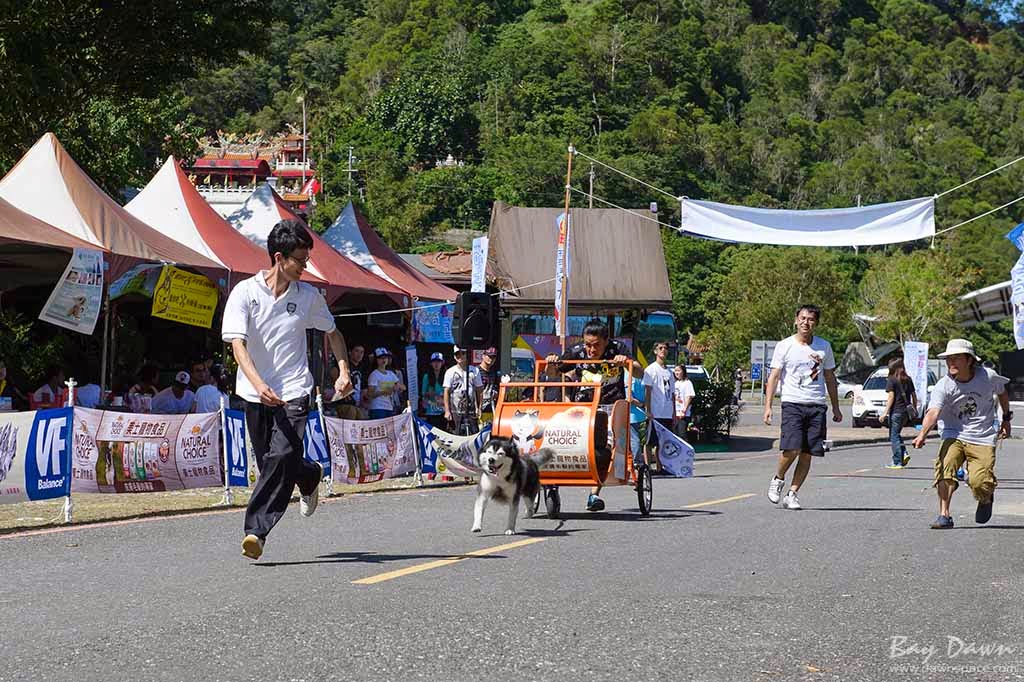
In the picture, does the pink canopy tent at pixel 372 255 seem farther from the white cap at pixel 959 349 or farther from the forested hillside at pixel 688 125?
the forested hillside at pixel 688 125

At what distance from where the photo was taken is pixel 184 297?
62.3ft

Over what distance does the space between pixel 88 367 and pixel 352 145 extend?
11336 cm

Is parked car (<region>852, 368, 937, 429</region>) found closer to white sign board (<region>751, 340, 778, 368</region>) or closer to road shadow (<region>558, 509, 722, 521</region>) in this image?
white sign board (<region>751, 340, 778, 368</region>)

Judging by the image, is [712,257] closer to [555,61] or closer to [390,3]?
[555,61]

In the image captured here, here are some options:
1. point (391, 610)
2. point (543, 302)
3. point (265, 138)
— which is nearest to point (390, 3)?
point (265, 138)

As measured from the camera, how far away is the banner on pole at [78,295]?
1597 centimetres

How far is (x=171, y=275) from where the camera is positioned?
18594 mm

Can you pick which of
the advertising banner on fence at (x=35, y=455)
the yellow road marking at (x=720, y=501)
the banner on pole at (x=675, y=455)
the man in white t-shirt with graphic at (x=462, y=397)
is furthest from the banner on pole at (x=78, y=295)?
the yellow road marking at (x=720, y=501)

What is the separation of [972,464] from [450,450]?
542 centimetres

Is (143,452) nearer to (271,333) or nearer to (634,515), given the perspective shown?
(634,515)

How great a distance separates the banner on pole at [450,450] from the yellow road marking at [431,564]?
1.12m

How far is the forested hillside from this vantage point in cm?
9969

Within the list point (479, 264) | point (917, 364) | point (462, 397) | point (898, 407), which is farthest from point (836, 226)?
point (917, 364)

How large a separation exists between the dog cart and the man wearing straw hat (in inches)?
101
